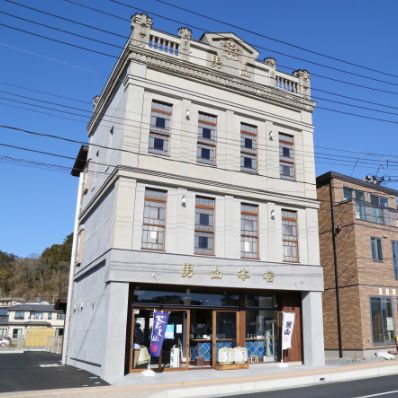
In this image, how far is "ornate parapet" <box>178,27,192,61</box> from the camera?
18.9 metres

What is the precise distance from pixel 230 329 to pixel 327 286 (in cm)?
898

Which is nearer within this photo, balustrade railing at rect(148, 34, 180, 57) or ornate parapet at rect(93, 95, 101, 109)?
balustrade railing at rect(148, 34, 180, 57)

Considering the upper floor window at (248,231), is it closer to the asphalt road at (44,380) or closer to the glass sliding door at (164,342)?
the glass sliding door at (164,342)

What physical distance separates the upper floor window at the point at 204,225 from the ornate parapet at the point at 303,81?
28.6 ft

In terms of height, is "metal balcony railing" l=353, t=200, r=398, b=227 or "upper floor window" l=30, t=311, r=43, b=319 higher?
"metal balcony railing" l=353, t=200, r=398, b=227

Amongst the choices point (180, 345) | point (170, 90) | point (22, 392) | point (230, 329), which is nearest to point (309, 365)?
point (230, 329)

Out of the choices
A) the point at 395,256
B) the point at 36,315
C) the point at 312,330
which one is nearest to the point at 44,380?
the point at 312,330

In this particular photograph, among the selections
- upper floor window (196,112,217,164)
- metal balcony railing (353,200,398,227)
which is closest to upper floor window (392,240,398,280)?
metal balcony railing (353,200,398,227)

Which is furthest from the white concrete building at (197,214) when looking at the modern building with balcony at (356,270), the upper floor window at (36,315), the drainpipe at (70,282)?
the upper floor window at (36,315)

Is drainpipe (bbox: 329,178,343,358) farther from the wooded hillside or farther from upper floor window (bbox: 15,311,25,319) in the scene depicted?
the wooded hillside

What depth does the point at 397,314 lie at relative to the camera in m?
23.6

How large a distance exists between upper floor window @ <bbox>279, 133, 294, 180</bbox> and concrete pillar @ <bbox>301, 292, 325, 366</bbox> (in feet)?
18.7

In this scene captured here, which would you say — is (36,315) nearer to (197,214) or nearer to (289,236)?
(197,214)

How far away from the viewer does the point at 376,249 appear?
23.9 meters
